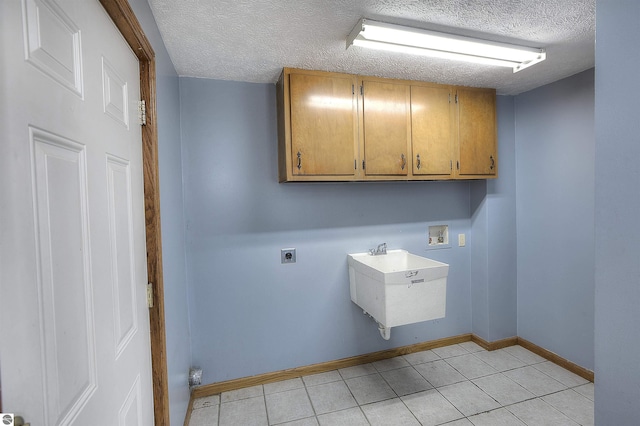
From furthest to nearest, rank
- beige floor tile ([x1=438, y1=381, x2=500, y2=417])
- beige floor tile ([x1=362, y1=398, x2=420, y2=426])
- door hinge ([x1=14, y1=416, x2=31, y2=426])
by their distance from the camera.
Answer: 1. beige floor tile ([x1=438, y1=381, x2=500, y2=417])
2. beige floor tile ([x1=362, y1=398, x2=420, y2=426])
3. door hinge ([x1=14, y1=416, x2=31, y2=426])

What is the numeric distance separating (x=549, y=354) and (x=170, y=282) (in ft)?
10.2

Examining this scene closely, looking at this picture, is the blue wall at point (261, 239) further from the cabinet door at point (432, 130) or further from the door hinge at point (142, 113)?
the door hinge at point (142, 113)

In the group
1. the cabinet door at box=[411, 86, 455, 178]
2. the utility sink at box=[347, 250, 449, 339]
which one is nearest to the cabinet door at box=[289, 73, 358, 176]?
the cabinet door at box=[411, 86, 455, 178]

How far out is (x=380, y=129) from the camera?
7.05 feet

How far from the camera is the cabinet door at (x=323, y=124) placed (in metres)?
1.97

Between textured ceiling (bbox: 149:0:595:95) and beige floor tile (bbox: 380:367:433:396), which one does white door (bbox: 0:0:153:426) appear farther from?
beige floor tile (bbox: 380:367:433:396)

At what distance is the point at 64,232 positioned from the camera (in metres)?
0.66

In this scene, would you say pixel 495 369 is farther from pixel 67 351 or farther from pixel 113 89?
pixel 113 89

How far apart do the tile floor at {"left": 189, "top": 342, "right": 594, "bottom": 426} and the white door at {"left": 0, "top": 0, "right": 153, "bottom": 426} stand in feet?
3.81

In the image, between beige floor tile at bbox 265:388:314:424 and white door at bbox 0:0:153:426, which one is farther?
beige floor tile at bbox 265:388:314:424

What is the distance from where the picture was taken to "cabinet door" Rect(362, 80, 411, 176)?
2.12 m

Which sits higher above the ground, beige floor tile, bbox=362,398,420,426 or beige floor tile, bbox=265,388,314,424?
beige floor tile, bbox=265,388,314,424

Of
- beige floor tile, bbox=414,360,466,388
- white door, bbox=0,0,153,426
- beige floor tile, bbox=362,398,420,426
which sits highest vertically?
white door, bbox=0,0,153,426

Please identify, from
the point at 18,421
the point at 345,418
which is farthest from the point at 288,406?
the point at 18,421
